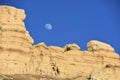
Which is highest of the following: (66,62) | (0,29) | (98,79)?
(0,29)

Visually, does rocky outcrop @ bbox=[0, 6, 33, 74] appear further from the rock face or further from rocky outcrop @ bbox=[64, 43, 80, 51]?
rocky outcrop @ bbox=[64, 43, 80, 51]

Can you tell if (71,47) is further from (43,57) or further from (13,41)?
(13,41)

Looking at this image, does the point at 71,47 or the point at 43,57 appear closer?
the point at 43,57

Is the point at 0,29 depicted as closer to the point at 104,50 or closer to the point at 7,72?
the point at 7,72

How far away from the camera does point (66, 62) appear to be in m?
115

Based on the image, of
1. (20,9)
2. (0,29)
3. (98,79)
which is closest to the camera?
(98,79)

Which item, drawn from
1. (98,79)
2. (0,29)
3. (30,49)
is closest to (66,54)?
(30,49)

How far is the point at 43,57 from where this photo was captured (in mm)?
111812

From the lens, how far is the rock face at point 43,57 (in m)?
104

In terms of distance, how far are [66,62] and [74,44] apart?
342 inches

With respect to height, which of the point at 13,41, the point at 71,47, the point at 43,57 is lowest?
→ the point at 43,57

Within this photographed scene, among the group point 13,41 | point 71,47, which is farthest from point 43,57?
point 71,47

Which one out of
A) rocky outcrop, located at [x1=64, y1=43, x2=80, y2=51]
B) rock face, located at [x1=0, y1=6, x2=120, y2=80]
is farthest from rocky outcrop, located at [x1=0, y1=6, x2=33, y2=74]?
rocky outcrop, located at [x1=64, y1=43, x2=80, y2=51]

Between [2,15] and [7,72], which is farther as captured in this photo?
[2,15]
